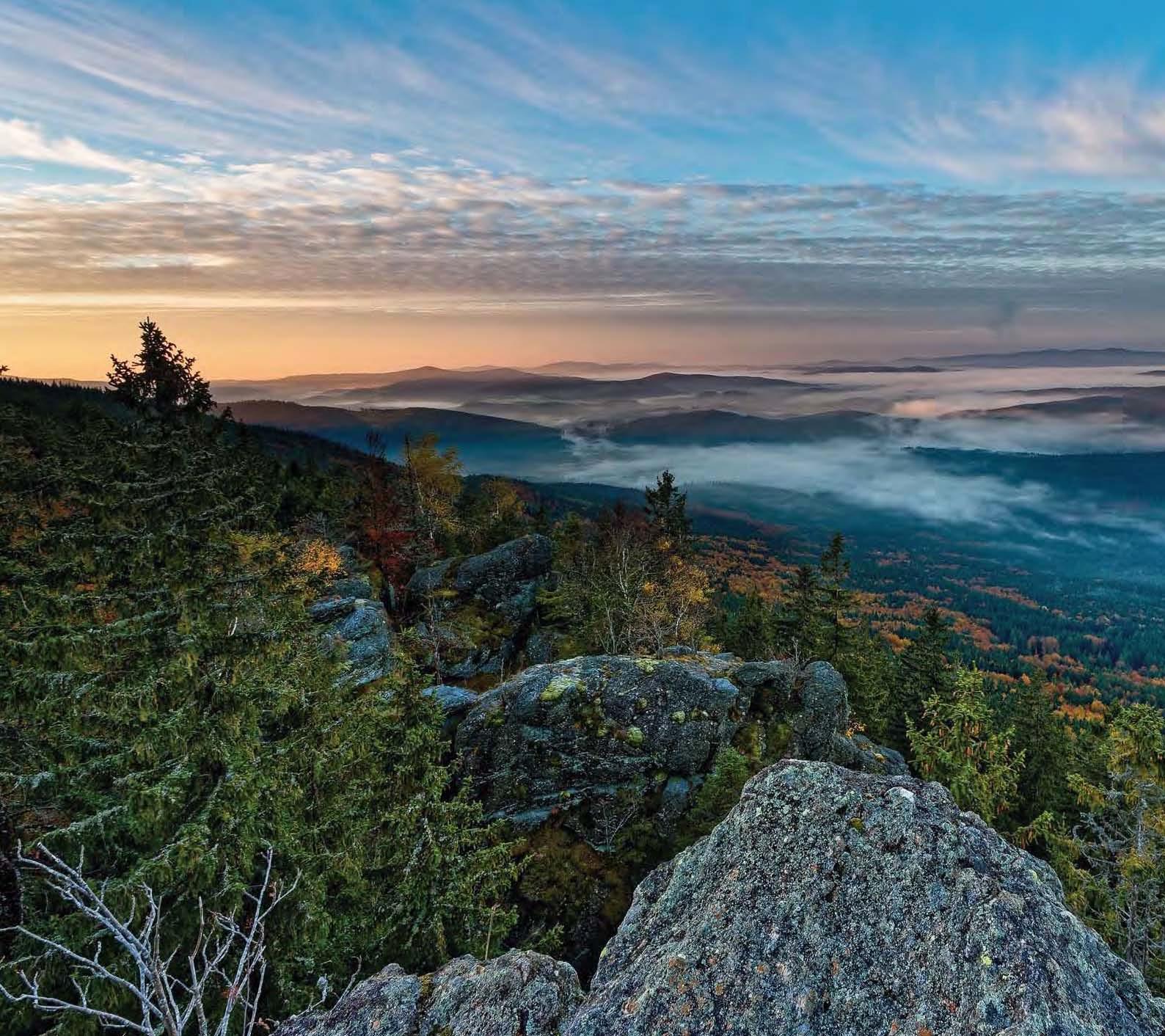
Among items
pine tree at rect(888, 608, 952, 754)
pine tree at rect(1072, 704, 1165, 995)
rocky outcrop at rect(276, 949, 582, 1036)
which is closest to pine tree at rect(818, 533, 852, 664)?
pine tree at rect(888, 608, 952, 754)

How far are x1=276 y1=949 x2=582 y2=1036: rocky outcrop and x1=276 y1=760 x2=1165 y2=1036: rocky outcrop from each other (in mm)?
24

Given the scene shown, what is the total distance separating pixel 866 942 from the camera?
8.13 m

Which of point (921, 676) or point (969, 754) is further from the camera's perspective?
point (921, 676)

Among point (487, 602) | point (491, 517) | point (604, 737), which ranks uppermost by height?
point (491, 517)

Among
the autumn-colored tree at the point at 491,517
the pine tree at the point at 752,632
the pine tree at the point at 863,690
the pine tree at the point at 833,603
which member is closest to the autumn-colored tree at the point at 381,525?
the autumn-colored tree at the point at 491,517

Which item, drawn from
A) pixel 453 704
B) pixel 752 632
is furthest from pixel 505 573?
pixel 752 632

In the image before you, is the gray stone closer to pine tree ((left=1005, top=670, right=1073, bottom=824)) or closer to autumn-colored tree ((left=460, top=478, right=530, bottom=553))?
autumn-colored tree ((left=460, top=478, right=530, bottom=553))

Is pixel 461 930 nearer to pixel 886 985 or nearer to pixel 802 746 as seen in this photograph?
pixel 886 985

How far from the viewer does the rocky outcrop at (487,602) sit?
47.0 m

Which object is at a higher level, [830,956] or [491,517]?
[830,956]

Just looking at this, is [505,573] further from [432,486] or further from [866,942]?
[866,942]

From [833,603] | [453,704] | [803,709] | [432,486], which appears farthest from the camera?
[432,486]

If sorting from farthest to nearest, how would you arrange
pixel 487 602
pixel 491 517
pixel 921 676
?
1. pixel 491 517
2. pixel 921 676
3. pixel 487 602

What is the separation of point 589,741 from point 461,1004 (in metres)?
18.0
